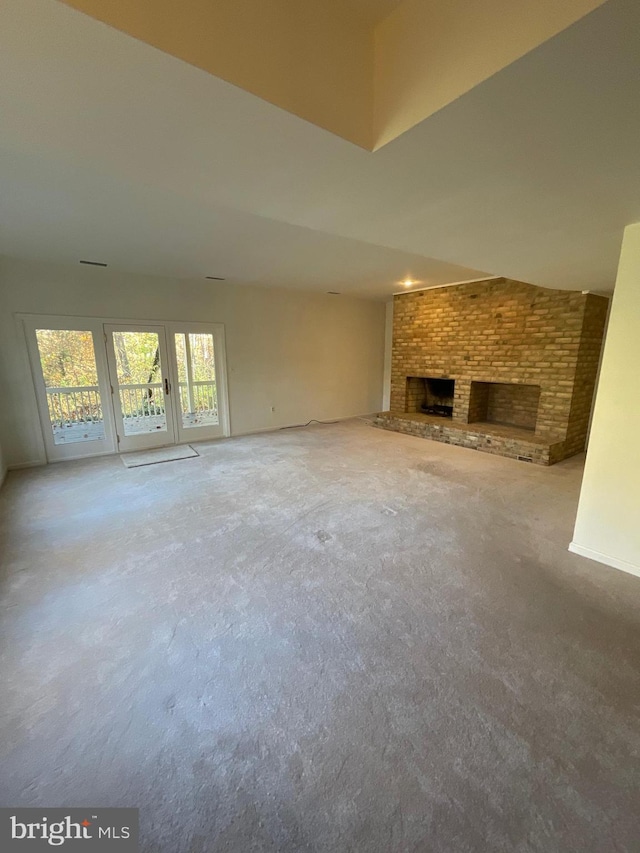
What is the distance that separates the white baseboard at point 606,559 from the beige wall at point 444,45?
2838mm

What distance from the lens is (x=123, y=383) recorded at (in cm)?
483

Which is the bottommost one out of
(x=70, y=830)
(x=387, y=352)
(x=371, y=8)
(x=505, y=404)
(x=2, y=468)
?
(x=70, y=830)

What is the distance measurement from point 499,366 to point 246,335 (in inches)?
159

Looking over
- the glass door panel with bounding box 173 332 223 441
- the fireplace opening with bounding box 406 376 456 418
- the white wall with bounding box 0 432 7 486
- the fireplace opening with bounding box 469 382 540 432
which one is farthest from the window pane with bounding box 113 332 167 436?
the fireplace opening with bounding box 469 382 540 432

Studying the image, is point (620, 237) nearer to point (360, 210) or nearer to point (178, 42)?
point (360, 210)

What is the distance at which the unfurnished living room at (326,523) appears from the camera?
0.99m

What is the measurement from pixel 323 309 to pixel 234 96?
19.0 ft

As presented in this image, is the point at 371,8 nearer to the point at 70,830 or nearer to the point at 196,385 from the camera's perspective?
the point at 70,830

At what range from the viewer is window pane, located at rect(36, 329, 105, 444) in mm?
4336

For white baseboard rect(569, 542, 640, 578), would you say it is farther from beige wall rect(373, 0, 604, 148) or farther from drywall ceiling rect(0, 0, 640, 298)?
beige wall rect(373, 0, 604, 148)

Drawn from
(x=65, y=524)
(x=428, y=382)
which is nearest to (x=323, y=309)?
(x=428, y=382)

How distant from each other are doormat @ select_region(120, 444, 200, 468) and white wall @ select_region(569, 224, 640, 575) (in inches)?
175

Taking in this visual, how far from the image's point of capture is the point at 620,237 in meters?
2.19

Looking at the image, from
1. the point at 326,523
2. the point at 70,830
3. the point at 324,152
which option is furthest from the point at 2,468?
the point at 324,152
